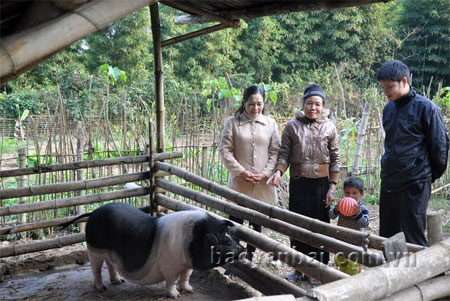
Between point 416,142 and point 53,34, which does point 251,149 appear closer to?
point 416,142

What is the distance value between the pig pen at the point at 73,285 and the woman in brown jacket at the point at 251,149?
1.41 feet

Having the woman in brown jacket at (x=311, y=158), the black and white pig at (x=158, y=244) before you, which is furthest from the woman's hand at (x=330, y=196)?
the black and white pig at (x=158, y=244)

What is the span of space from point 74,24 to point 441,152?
7.79 ft

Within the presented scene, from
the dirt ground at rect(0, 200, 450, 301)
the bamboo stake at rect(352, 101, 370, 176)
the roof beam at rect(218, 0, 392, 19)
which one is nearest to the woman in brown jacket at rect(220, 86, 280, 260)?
the dirt ground at rect(0, 200, 450, 301)

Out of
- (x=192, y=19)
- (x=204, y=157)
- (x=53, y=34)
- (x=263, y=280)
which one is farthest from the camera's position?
(x=204, y=157)

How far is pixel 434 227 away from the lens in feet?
7.13

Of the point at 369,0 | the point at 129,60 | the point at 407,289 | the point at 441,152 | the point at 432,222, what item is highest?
the point at 129,60

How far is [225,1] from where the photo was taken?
3854 millimetres

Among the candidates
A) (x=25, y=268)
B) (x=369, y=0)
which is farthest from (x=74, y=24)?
(x=25, y=268)

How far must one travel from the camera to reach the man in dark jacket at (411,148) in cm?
299

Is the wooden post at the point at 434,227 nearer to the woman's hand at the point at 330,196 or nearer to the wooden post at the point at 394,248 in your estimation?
the wooden post at the point at 394,248

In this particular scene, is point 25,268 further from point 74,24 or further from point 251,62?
point 251,62

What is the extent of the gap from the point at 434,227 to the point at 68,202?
322 cm

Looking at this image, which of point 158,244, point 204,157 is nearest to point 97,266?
point 158,244
